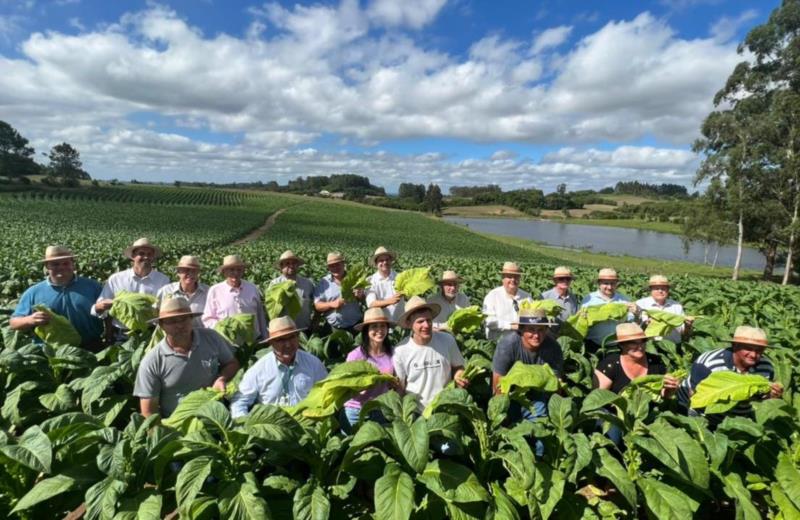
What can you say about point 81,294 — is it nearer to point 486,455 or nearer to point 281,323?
point 281,323

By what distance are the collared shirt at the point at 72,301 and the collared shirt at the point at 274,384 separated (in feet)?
8.96

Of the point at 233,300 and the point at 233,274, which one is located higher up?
the point at 233,274

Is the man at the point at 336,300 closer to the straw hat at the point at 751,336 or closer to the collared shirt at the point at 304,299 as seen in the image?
the collared shirt at the point at 304,299

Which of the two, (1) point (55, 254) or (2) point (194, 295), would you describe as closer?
(1) point (55, 254)

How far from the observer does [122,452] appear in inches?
106

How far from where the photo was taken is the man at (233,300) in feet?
17.7

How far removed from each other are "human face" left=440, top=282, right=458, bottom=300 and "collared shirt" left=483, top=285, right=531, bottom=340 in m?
0.48

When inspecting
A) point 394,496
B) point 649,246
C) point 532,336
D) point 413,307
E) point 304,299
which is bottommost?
point 649,246

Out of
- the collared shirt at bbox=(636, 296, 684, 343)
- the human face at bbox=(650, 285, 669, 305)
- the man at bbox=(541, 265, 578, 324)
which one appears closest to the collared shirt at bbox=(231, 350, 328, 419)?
the man at bbox=(541, 265, 578, 324)

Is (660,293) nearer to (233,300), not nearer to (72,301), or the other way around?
(233,300)

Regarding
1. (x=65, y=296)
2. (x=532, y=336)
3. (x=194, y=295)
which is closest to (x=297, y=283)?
(x=194, y=295)

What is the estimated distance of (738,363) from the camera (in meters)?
4.04

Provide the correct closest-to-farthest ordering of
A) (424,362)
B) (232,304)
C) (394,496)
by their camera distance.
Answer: (394,496), (424,362), (232,304)

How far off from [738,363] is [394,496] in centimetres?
354
